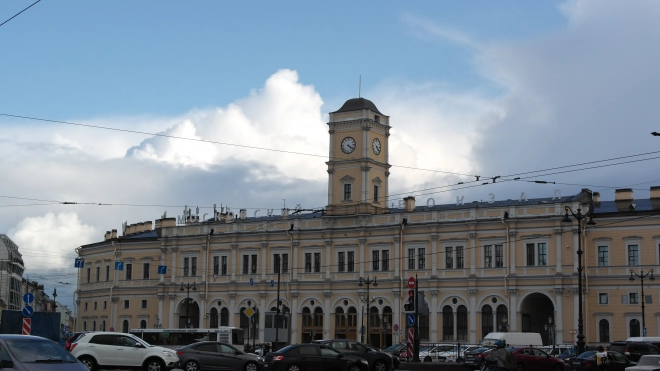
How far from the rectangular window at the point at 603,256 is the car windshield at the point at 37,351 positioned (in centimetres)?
5790

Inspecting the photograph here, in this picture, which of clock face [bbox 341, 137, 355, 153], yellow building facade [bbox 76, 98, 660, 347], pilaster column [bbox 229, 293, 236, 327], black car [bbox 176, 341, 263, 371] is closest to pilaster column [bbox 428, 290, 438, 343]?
yellow building facade [bbox 76, 98, 660, 347]

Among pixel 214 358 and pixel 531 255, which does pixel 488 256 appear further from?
pixel 214 358

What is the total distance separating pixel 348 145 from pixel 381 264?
37.2 feet

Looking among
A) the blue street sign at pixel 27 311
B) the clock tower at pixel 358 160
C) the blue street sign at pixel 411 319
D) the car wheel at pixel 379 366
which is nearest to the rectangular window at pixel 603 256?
the clock tower at pixel 358 160

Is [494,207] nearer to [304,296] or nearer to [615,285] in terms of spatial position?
[615,285]

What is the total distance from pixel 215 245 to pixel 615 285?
3700cm

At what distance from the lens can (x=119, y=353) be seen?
31.7 meters

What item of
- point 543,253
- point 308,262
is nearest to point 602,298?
Answer: point 543,253

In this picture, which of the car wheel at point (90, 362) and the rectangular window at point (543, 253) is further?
the rectangular window at point (543, 253)

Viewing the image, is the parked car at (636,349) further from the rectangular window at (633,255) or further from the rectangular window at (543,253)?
the rectangular window at (543,253)

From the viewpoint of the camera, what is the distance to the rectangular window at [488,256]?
2943 inches

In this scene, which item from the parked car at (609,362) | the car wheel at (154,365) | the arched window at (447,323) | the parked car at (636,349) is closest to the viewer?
the car wheel at (154,365)

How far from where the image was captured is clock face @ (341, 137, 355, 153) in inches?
3274

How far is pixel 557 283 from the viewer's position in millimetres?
71000
